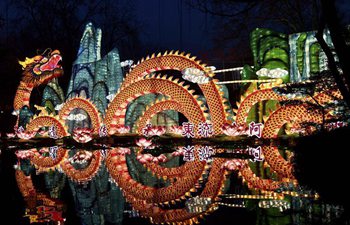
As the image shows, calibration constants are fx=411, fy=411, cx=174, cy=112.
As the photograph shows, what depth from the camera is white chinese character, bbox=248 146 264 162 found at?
1156cm

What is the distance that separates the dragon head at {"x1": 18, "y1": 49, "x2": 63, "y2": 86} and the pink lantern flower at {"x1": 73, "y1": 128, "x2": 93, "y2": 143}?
582 centimetres

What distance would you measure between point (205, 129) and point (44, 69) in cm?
1104

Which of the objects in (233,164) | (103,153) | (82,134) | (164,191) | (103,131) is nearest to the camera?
(164,191)

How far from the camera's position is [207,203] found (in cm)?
647

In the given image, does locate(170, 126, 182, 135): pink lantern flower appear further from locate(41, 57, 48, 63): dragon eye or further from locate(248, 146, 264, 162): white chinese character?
locate(41, 57, 48, 63): dragon eye

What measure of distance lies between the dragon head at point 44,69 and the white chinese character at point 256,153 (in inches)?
493

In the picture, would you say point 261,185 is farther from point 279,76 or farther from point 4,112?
point 4,112

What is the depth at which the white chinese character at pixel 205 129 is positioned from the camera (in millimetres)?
15883

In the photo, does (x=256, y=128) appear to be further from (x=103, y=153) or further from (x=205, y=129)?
(x=103, y=153)

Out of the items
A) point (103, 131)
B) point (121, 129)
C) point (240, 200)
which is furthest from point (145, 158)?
point (240, 200)

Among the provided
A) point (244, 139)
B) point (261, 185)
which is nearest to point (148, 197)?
point (261, 185)

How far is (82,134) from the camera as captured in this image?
17.7 meters

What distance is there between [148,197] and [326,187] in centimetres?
303

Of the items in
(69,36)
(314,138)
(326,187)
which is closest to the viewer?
(326,187)
